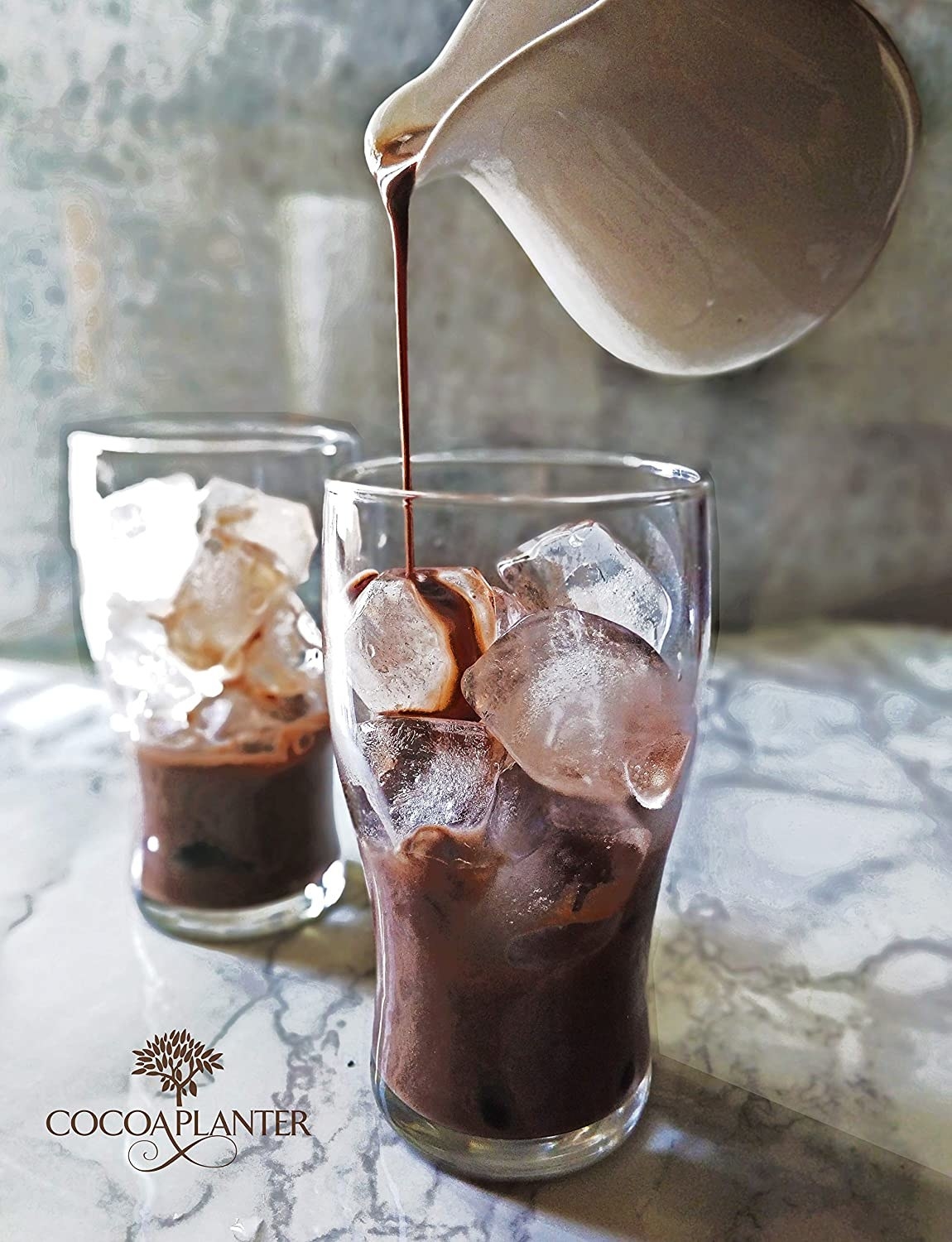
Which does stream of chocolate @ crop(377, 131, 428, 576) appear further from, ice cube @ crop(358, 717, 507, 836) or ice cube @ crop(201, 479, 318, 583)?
ice cube @ crop(201, 479, 318, 583)

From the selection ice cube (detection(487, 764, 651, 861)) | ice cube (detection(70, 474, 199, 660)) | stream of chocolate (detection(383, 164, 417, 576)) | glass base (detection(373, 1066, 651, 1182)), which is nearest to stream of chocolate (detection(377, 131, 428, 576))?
stream of chocolate (detection(383, 164, 417, 576))

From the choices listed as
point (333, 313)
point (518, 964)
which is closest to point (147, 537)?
point (518, 964)

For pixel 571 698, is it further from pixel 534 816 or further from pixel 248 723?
pixel 248 723

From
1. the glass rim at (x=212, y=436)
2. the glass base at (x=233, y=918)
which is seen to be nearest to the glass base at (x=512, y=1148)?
the glass base at (x=233, y=918)

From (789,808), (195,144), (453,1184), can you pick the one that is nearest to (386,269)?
(195,144)

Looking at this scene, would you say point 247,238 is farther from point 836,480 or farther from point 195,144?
point 836,480

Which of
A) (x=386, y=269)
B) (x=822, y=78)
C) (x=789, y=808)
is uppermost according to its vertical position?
→ (x=822, y=78)
